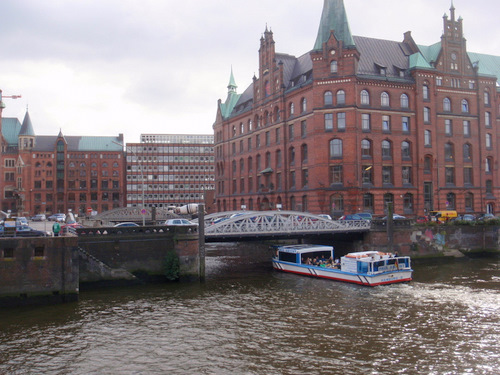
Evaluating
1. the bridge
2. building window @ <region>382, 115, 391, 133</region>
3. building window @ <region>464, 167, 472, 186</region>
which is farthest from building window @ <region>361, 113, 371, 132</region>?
the bridge

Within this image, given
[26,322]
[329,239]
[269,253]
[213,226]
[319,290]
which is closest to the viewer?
[26,322]

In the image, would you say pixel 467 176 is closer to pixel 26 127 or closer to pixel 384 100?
pixel 384 100

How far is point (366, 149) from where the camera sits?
2650 inches

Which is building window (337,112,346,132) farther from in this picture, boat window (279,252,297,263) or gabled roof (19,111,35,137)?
gabled roof (19,111,35,137)

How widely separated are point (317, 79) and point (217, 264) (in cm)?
3018

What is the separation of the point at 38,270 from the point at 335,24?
52.2 m

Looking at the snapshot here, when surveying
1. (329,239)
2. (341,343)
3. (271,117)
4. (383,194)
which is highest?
(271,117)

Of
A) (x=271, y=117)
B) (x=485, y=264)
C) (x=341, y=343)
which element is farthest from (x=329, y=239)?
(x=341, y=343)

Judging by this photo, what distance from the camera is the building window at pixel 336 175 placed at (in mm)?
65750

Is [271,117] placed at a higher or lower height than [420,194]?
higher

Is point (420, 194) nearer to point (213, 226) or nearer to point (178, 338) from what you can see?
point (213, 226)

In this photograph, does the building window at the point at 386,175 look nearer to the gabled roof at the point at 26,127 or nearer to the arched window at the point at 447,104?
the arched window at the point at 447,104

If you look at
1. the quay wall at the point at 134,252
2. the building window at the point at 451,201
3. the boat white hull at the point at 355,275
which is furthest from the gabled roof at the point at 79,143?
the boat white hull at the point at 355,275

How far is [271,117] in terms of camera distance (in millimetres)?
79375
